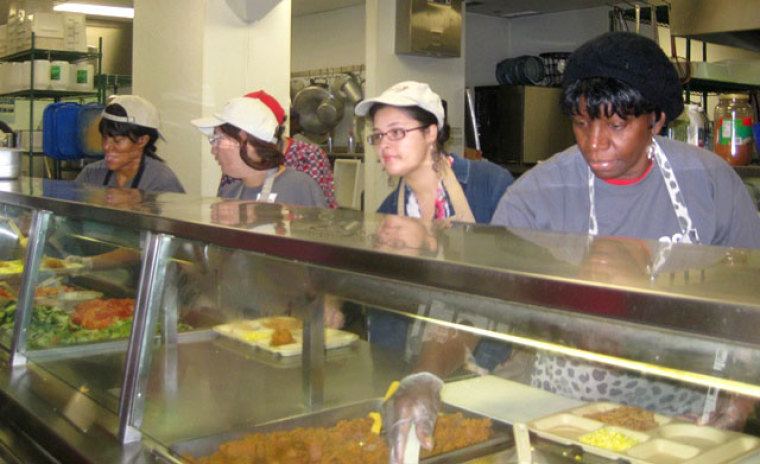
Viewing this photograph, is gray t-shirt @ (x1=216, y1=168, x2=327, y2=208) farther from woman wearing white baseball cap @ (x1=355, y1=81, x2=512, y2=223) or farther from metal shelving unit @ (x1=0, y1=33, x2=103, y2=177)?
metal shelving unit @ (x1=0, y1=33, x2=103, y2=177)

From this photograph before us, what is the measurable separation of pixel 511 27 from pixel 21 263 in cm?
850

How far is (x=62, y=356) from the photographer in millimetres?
2375

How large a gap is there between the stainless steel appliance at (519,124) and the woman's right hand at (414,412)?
7612mm

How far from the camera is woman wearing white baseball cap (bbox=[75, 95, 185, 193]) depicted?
13.8 feet

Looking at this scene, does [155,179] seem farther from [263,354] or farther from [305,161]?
[263,354]

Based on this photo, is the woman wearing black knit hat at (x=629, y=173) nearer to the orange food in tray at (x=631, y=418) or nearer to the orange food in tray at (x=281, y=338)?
the orange food in tray at (x=281, y=338)

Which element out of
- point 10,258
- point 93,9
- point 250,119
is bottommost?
point 10,258

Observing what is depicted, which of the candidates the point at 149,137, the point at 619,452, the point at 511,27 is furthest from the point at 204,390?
the point at 511,27

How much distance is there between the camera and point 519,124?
8750 millimetres

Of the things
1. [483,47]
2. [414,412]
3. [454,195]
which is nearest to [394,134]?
[454,195]

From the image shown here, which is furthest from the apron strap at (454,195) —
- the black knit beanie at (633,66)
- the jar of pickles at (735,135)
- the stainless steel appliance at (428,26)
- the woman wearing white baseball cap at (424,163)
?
the stainless steel appliance at (428,26)

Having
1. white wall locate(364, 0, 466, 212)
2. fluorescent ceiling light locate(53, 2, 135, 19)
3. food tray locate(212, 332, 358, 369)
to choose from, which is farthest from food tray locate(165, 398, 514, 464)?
fluorescent ceiling light locate(53, 2, 135, 19)

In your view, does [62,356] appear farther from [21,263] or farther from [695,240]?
[695,240]

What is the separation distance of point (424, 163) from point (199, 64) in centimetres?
338
